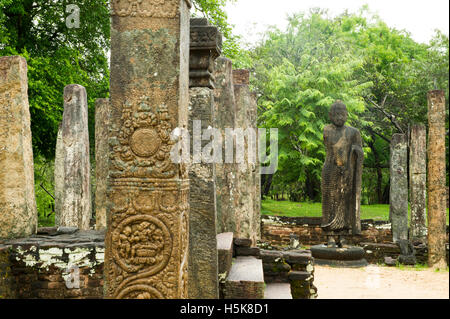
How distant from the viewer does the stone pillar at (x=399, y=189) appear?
12.4 m

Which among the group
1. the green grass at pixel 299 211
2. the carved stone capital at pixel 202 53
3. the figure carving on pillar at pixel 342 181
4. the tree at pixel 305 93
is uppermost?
the tree at pixel 305 93

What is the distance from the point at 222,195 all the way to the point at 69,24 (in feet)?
36.9

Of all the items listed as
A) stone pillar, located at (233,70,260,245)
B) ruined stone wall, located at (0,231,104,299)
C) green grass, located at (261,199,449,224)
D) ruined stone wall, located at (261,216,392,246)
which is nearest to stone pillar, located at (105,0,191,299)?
ruined stone wall, located at (0,231,104,299)

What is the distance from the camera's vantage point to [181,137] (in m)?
3.32

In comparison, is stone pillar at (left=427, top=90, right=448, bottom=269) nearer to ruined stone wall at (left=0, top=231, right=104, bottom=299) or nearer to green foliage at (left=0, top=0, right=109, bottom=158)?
ruined stone wall at (left=0, top=231, right=104, bottom=299)

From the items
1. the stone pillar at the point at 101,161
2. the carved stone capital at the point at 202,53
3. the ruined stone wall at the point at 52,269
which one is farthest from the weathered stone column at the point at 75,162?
the carved stone capital at the point at 202,53

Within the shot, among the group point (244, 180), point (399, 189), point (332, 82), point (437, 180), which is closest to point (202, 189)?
point (244, 180)

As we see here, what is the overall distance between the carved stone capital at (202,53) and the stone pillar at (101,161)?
5235 mm

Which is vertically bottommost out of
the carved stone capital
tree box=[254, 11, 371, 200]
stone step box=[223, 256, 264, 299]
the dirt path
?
the dirt path

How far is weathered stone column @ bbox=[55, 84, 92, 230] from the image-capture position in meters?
8.30

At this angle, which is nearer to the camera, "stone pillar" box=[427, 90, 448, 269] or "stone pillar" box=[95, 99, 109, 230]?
"stone pillar" box=[95, 99, 109, 230]

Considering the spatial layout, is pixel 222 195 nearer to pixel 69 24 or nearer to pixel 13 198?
pixel 13 198

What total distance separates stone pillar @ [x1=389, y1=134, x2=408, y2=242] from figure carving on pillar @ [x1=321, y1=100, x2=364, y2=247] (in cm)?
237

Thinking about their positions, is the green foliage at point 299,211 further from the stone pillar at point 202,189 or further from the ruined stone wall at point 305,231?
the stone pillar at point 202,189
